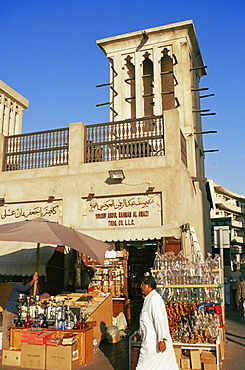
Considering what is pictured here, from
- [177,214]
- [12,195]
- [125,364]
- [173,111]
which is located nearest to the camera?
[125,364]

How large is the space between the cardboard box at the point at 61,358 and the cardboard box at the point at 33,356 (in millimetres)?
95

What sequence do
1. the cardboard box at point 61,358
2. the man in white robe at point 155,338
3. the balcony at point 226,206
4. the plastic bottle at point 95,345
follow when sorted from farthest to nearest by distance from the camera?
the balcony at point 226,206 < the plastic bottle at point 95,345 < the cardboard box at point 61,358 < the man in white robe at point 155,338

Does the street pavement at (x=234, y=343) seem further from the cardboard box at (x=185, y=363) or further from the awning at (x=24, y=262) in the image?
the awning at (x=24, y=262)

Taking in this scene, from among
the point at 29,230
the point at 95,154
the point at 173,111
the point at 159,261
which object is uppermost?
the point at 173,111

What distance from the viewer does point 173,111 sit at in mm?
11742

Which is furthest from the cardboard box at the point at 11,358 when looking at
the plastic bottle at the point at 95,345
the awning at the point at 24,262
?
the awning at the point at 24,262

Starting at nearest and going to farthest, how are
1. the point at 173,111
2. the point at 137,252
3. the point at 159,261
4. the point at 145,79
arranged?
1. the point at 159,261
2. the point at 173,111
3. the point at 137,252
4. the point at 145,79

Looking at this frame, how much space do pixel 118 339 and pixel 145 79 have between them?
1389cm

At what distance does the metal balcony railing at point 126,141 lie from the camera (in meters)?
11.9

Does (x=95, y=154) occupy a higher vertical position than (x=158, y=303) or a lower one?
higher

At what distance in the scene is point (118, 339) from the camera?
30.0 feet

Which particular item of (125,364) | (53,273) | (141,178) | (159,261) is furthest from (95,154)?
(125,364)

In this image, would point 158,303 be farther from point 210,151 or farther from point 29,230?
point 210,151

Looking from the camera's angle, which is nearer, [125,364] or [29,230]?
[125,364]
